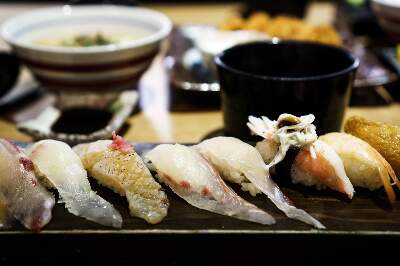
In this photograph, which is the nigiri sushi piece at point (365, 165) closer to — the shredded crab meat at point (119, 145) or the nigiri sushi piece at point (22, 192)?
the shredded crab meat at point (119, 145)

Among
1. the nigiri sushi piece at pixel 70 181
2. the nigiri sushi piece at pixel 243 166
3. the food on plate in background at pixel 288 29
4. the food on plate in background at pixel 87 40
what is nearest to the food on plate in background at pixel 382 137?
the nigiri sushi piece at pixel 243 166

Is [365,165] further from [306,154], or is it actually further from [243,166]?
[243,166]

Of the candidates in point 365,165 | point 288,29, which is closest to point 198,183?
point 365,165

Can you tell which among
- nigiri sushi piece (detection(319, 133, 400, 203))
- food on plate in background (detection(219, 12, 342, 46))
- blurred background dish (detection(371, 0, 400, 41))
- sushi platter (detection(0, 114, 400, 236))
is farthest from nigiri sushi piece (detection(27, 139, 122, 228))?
blurred background dish (detection(371, 0, 400, 41))

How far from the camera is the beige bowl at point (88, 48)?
1.66m

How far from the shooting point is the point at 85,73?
1.69 m

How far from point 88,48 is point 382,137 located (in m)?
1.01

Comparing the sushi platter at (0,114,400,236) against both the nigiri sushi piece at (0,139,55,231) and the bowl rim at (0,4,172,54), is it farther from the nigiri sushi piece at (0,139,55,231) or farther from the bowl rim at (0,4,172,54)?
the bowl rim at (0,4,172,54)

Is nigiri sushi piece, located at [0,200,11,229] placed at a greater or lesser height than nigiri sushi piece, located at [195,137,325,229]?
lesser

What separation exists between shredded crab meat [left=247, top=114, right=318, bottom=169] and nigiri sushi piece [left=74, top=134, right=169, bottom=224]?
10.5 inches

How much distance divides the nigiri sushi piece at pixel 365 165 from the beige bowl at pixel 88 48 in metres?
0.88

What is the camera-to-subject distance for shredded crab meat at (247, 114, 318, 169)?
1052 millimetres

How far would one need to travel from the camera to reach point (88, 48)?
64.9 inches
